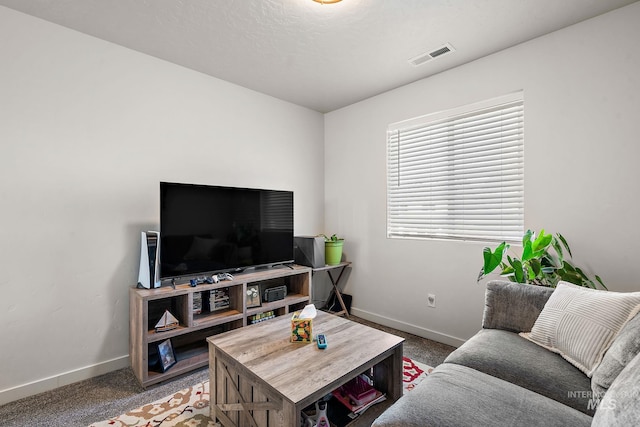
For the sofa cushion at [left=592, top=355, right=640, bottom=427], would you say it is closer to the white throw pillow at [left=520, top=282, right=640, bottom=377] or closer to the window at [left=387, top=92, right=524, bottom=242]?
the white throw pillow at [left=520, top=282, right=640, bottom=377]

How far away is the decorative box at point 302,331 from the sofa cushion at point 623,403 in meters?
1.19

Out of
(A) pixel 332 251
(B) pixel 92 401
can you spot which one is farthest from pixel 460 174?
(B) pixel 92 401

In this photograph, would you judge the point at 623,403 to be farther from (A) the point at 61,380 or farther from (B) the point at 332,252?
(A) the point at 61,380

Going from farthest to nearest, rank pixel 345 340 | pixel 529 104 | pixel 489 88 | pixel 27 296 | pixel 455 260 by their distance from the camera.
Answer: pixel 455 260, pixel 489 88, pixel 529 104, pixel 27 296, pixel 345 340

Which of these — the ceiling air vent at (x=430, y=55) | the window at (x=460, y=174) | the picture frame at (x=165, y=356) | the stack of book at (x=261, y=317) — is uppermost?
the ceiling air vent at (x=430, y=55)

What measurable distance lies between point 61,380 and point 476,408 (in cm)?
256

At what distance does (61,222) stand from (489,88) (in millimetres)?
→ 3397

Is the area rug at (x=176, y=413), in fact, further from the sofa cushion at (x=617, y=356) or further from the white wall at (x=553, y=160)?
the sofa cushion at (x=617, y=356)

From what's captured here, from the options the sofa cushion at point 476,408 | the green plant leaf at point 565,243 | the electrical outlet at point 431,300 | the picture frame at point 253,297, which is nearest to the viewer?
the sofa cushion at point 476,408

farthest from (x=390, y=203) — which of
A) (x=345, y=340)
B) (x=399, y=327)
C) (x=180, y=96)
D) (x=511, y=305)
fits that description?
(x=180, y=96)

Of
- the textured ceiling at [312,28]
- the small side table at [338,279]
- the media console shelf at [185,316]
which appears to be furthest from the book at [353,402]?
the textured ceiling at [312,28]

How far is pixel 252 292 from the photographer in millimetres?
2627

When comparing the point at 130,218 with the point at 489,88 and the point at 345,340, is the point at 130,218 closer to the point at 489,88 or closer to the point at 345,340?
the point at 345,340

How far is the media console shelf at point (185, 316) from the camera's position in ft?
6.68
